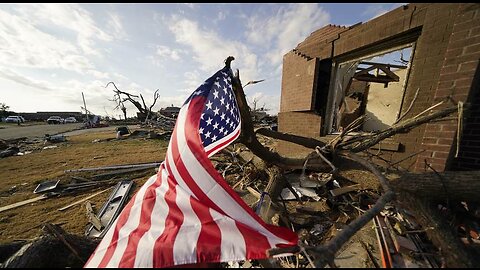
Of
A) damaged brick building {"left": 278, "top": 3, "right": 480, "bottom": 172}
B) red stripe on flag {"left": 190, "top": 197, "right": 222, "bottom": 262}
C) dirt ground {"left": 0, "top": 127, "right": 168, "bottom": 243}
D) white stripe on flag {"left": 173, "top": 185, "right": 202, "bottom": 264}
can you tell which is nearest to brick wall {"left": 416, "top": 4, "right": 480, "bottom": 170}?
damaged brick building {"left": 278, "top": 3, "right": 480, "bottom": 172}

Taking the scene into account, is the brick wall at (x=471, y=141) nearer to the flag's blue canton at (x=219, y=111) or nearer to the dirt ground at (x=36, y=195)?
the flag's blue canton at (x=219, y=111)

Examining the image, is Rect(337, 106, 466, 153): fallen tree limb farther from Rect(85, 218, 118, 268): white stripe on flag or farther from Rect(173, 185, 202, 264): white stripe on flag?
Rect(85, 218, 118, 268): white stripe on flag

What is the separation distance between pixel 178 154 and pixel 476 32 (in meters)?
4.36

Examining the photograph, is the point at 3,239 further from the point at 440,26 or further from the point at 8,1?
the point at 440,26


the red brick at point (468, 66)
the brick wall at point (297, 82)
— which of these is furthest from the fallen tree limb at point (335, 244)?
the brick wall at point (297, 82)

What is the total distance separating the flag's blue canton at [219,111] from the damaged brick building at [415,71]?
6.40 ft

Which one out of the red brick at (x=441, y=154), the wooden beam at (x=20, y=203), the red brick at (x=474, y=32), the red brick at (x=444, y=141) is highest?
the red brick at (x=474, y=32)

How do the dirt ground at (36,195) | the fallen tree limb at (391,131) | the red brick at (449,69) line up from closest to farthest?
the fallen tree limb at (391,131), the red brick at (449,69), the dirt ground at (36,195)

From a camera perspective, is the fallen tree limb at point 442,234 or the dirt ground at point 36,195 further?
the dirt ground at point 36,195

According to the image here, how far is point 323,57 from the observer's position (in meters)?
5.16

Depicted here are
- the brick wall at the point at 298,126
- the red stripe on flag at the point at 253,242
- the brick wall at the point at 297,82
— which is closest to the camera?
the red stripe on flag at the point at 253,242

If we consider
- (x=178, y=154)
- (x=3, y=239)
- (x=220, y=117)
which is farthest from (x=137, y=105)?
(x=178, y=154)

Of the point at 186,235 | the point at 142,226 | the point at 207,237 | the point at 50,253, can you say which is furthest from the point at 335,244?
the point at 50,253

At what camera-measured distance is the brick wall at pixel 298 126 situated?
550 cm
